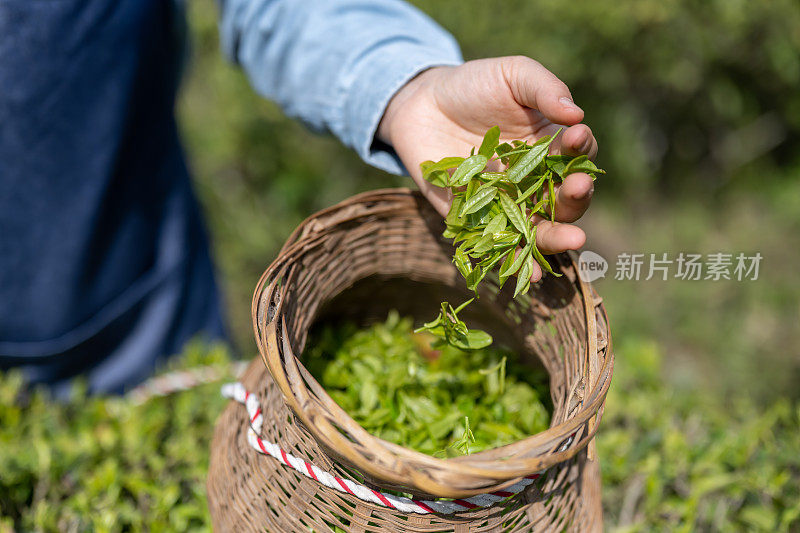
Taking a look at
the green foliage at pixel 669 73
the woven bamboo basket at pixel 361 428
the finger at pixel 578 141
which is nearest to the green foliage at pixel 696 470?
the woven bamboo basket at pixel 361 428

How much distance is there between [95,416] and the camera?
123 cm

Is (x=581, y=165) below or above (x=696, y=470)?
above

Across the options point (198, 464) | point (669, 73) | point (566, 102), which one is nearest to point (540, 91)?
point (566, 102)

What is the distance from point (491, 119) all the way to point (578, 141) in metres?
0.19

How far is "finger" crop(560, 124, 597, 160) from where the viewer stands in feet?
2.60

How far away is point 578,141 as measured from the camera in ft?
2.61

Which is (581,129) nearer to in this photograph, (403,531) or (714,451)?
(403,531)

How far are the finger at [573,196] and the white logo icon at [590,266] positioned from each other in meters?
0.08

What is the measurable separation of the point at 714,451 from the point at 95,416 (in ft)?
4.10

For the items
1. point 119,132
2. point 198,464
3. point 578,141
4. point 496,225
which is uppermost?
point 578,141

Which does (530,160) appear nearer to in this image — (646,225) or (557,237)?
(557,237)

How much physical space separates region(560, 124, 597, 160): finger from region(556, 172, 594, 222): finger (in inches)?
1.5

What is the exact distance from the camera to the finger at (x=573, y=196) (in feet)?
2.59

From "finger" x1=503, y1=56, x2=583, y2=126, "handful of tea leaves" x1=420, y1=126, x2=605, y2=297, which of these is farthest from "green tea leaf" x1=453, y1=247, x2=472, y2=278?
"finger" x1=503, y1=56, x2=583, y2=126
